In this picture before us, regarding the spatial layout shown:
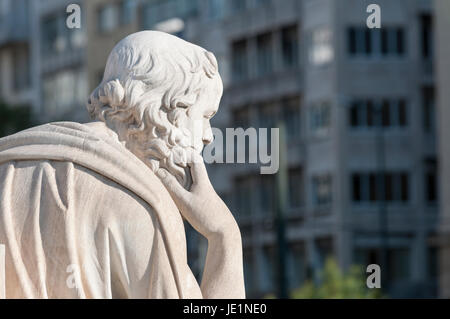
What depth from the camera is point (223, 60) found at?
68812 mm

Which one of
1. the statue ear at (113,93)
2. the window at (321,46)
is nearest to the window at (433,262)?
the window at (321,46)

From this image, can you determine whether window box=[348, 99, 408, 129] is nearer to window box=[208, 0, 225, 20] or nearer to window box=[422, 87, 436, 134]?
window box=[422, 87, 436, 134]

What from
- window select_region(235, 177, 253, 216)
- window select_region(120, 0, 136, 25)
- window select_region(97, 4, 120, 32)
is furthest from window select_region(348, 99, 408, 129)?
window select_region(97, 4, 120, 32)

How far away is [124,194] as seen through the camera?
5.48m

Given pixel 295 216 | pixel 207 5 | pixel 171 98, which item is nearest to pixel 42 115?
pixel 207 5

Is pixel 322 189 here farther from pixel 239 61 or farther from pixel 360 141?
pixel 239 61

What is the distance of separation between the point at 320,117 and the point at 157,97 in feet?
190

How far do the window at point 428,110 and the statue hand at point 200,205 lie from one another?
57991mm

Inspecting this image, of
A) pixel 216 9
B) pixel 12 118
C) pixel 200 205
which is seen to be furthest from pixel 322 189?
pixel 200 205

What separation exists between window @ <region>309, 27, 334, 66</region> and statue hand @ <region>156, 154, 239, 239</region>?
186ft

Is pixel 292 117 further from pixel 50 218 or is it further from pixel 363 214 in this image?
pixel 50 218

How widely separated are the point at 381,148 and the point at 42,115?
19.5 meters

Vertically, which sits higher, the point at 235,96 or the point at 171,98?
the point at 235,96
